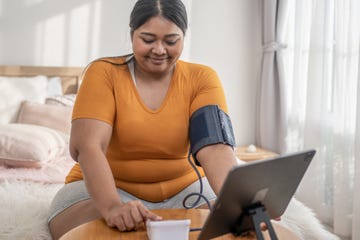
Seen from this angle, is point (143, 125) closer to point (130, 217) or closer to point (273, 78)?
point (130, 217)

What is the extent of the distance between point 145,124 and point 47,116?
160cm

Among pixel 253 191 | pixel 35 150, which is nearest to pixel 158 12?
pixel 253 191

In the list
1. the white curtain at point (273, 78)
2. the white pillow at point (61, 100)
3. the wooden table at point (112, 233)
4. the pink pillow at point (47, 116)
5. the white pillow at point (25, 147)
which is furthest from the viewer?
the white curtain at point (273, 78)

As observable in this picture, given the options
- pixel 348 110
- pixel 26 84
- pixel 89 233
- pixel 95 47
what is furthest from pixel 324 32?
pixel 89 233

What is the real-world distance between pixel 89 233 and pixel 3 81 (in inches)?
85.2

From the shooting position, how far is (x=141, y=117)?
5.13 feet

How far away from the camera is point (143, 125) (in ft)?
5.12

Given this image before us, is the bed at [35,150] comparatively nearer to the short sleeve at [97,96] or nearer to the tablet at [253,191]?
the short sleeve at [97,96]

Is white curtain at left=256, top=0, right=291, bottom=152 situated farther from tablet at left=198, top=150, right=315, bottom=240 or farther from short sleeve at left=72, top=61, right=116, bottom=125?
tablet at left=198, top=150, right=315, bottom=240

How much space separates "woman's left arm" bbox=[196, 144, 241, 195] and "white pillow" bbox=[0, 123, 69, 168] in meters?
1.30

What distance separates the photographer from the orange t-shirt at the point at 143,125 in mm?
1559

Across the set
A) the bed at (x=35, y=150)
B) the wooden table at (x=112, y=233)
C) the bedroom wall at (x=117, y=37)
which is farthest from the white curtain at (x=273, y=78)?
the wooden table at (x=112, y=233)

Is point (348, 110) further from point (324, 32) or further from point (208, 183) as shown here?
point (208, 183)

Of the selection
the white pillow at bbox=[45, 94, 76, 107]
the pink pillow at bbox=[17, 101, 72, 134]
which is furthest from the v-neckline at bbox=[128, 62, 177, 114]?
the white pillow at bbox=[45, 94, 76, 107]
